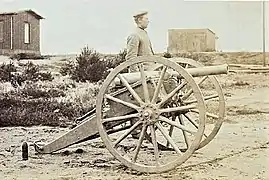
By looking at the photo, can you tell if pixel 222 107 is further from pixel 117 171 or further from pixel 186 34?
pixel 117 171

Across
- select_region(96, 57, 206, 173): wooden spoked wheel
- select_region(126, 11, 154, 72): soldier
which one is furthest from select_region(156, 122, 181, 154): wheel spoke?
select_region(126, 11, 154, 72): soldier

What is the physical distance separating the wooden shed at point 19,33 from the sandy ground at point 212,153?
33cm

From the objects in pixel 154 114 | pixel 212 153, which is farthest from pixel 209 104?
pixel 154 114

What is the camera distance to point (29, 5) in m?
2.13

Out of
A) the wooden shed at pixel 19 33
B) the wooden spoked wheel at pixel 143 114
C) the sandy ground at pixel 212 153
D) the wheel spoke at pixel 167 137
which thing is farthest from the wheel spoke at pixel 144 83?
the wooden shed at pixel 19 33

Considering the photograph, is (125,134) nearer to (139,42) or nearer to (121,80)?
(121,80)

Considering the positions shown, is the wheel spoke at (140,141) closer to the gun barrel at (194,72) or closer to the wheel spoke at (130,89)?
the wheel spoke at (130,89)

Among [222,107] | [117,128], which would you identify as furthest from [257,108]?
[117,128]

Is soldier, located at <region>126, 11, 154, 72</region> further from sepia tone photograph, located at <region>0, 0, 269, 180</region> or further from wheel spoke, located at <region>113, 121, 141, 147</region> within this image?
wheel spoke, located at <region>113, 121, 141, 147</region>

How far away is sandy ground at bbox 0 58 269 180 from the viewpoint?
6.68 ft

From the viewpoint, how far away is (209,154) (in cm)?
218

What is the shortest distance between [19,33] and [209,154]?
3.03ft

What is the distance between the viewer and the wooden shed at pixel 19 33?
2146 mm

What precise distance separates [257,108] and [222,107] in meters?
0.15
